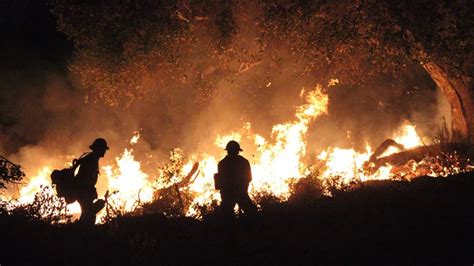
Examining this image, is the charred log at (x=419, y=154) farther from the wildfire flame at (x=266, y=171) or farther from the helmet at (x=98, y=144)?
the helmet at (x=98, y=144)

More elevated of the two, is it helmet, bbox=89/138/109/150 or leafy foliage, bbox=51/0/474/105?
leafy foliage, bbox=51/0/474/105

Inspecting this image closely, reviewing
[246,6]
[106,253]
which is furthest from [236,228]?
[246,6]

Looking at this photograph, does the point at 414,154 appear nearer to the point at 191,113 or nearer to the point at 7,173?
the point at 7,173

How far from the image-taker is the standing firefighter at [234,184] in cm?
780

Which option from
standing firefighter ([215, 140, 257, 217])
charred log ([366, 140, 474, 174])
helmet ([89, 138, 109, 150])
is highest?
charred log ([366, 140, 474, 174])

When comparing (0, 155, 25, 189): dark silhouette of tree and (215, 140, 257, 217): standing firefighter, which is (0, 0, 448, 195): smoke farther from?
(0, 155, 25, 189): dark silhouette of tree

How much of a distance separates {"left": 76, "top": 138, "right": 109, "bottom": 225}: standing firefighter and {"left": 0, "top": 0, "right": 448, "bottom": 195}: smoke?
11.5 metres

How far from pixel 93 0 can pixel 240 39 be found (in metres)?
5.68

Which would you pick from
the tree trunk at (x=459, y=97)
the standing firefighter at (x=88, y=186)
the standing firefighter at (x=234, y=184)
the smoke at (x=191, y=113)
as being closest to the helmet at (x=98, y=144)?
the standing firefighter at (x=88, y=186)

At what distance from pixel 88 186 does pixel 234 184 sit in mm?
2839

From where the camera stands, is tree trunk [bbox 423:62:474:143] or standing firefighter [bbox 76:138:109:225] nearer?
standing firefighter [bbox 76:138:109:225]

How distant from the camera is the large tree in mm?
10798

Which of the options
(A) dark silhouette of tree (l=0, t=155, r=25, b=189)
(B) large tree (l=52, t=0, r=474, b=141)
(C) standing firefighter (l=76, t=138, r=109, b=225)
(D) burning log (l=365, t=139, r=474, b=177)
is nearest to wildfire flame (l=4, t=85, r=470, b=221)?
(D) burning log (l=365, t=139, r=474, b=177)

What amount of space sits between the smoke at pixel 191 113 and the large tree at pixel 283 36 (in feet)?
15.4
